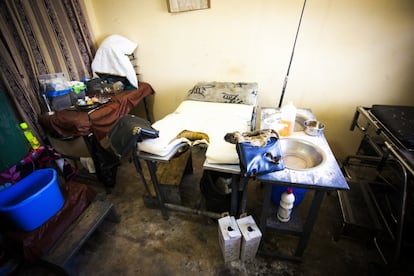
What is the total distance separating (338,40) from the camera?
1.65 metres

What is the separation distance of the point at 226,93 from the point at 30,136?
1.66m

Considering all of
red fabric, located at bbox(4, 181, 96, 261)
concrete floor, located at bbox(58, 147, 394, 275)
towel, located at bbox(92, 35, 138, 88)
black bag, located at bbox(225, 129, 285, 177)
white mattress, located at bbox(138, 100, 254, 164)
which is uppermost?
towel, located at bbox(92, 35, 138, 88)

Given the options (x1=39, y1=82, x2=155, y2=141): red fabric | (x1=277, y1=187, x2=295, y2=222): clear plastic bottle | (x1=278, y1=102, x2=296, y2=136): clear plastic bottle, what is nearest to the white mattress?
(x1=278, y1=102, x2=296, y2=136): clear plastic bottle

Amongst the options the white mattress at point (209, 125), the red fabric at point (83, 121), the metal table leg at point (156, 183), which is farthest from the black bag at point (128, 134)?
the red fabric at point (83, 121)

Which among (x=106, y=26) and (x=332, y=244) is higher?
(x=106, y=26)

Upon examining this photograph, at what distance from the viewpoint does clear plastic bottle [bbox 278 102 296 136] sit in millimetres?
1214

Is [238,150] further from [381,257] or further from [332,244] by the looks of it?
[381,257]

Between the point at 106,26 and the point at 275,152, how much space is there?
2413 millimetres

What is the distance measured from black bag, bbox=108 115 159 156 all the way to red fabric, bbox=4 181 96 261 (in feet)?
2.11

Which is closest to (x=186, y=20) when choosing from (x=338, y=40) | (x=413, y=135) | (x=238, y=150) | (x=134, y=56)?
(x=134, y=56)

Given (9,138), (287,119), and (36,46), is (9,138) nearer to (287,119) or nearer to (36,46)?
(36,46)

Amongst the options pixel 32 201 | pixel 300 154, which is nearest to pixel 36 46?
pixel 32 201

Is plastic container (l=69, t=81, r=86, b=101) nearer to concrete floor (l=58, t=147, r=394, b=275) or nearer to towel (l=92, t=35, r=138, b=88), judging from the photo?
towel (l=92, t=35, r=138, b=88)

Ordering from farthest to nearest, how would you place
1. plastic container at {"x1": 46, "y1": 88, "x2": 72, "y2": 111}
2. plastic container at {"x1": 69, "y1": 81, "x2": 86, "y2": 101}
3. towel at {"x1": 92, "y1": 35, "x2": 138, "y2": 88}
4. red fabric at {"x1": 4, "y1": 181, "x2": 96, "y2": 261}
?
towel at {"x1": 92, "y1": 35, "x2": 138, "y2": 88} → plastic container at {"x1": 69, "y1": 81, "x2": 86, "y2": 101} → plastic container at {"x1": 46, "y1": 88, "x2": 72, "y2": 111} → red fabric at {"x1": 4, "y1": 181, "x2": 96, "y2": 261}
